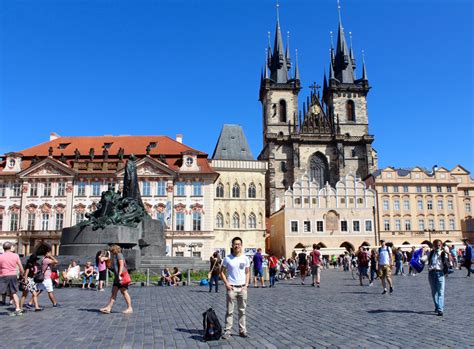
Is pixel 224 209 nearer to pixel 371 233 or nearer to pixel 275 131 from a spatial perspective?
pixel 371 233

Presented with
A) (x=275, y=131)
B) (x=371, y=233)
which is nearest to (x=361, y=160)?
(x=275, y=131)

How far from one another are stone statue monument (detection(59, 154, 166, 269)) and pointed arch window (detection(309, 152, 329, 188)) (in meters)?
50.3

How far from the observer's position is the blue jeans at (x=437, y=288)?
353 inches

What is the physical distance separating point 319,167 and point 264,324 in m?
→ 62.6

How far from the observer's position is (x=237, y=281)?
6.98 metres

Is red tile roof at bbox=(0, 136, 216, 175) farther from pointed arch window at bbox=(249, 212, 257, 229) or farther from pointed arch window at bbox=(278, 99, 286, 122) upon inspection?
pointed arch window at bbox=(278, 99, 286, 122)

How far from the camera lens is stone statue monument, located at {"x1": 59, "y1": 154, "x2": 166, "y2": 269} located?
17547 millimetres

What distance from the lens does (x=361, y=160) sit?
68812 mm

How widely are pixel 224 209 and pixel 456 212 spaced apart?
97.8 ft

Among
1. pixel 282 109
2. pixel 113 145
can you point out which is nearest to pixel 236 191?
pixel 113 145

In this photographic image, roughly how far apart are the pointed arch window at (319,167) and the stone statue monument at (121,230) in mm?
50347

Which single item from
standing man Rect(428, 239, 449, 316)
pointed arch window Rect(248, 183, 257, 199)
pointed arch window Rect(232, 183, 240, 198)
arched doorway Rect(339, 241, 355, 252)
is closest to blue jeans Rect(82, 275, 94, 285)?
standing man Rect(428, 239, 449, 316)

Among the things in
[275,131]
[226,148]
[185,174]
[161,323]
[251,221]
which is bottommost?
[161,323]

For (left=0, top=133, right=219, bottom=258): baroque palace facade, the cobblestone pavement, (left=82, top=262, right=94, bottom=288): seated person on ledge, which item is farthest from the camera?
(left=0, top=133, right=219, bottom=258): baroque palace facade
